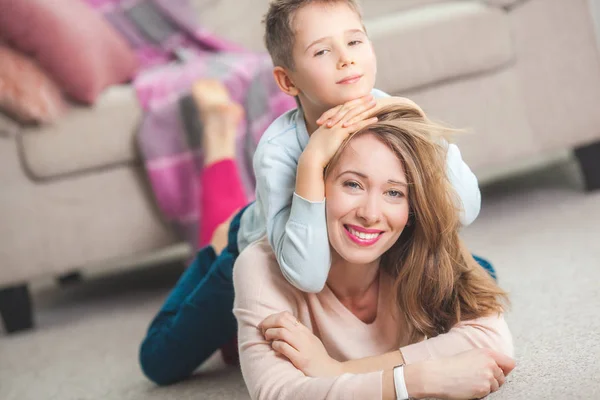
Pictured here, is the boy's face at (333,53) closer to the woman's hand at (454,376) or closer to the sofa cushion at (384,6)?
the woman's hand at (454,376)

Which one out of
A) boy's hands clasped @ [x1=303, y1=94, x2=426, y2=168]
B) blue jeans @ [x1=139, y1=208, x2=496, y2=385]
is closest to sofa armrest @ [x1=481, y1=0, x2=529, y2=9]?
blue jeans @ [x1=139, y1=208, x2=496, y2=385]

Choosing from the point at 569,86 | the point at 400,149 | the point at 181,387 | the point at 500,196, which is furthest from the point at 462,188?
the point at 500,196

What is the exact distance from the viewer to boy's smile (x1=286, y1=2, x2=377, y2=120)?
1.15 m

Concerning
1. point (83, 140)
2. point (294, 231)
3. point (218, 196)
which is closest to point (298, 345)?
point (294, 231)

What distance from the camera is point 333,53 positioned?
45.3 inches

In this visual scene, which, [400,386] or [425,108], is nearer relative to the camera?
[400,386]

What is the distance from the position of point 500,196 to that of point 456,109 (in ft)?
1.63

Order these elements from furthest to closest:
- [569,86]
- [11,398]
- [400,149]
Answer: [569,86] → [11,398] → [400,149]

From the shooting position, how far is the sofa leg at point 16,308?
214 centimetres

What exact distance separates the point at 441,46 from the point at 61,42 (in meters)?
0.95

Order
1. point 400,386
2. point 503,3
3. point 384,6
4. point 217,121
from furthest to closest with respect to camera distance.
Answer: point 384,6 < point 503,3 < point 217,121 < point 400,386

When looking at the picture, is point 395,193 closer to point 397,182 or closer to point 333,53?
point 397,182

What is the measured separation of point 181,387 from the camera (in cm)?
152

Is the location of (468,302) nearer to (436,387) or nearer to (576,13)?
(436,387)
